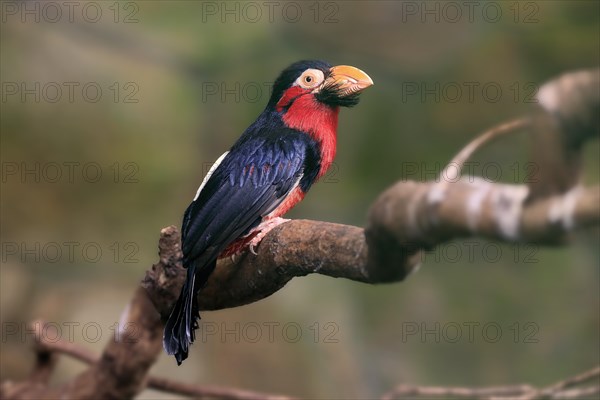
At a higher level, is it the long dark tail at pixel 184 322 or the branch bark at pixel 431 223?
the branch bark at pixel 431 223

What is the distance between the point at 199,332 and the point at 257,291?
5.83ft

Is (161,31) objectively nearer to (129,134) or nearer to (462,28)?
(129,134)

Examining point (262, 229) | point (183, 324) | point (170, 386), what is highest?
point (262, 229)

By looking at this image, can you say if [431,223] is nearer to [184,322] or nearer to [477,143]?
[477,143]

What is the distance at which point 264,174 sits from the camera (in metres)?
1.61

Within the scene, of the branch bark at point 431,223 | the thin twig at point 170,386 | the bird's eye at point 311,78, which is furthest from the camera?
the thin twig at point 170,386

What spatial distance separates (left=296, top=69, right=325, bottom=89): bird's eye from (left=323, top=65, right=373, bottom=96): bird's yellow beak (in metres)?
0.02

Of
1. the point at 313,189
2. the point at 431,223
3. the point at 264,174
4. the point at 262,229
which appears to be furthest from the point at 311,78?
the point at 313,189

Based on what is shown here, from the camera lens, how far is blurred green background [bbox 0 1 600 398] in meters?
3.10

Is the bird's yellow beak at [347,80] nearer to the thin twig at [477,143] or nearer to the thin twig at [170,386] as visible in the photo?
the thin twig at [477,143]

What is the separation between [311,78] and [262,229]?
0.34 meters

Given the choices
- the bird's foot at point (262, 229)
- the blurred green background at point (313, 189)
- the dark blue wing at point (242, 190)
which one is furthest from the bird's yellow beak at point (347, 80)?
the blurred green background at point (313, 189)

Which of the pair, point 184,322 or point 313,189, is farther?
point 313,189

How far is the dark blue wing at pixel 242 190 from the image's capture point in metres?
1.49
